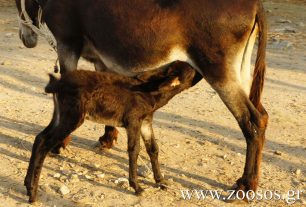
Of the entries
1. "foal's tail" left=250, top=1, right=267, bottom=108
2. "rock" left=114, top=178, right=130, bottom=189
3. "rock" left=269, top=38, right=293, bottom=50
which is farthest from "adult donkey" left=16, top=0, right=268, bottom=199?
"rock" left=269, top=38, right=293, bottom=50

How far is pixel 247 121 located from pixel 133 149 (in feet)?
3.36

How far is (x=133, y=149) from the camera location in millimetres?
4430

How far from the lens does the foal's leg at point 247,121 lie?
14.6 ft

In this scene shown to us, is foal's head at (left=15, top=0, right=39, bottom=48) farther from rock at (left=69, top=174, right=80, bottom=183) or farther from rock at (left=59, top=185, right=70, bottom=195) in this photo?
rock at (left=59, top=185, right=70, bottom=195)

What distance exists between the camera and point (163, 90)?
4477 millimetres

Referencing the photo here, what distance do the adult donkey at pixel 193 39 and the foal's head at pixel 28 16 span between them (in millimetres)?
836

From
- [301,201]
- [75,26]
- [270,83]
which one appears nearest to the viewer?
[301,201]

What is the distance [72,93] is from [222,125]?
2.67 m

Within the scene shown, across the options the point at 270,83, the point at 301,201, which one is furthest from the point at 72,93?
the point at 270,83

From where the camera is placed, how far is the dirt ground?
4.55m

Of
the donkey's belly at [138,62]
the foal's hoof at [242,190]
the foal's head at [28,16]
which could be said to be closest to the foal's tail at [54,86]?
the donkey's belly at [138,62]

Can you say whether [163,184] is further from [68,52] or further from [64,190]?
[68,52]

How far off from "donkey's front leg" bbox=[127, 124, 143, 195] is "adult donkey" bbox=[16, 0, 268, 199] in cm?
62

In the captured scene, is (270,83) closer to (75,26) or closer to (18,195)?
(75,26)
